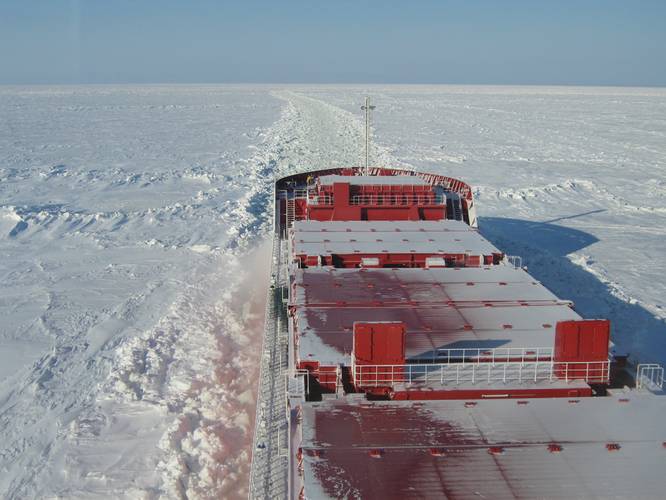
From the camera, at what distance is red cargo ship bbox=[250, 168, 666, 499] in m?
6.34

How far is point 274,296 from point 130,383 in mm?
3201

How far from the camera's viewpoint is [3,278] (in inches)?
746

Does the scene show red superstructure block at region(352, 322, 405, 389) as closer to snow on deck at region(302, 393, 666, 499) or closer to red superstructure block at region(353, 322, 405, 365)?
red superstructure block at region(353, 322, 405, 365)

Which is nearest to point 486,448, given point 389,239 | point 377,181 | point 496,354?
point 496,354

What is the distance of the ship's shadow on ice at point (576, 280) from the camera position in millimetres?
13789

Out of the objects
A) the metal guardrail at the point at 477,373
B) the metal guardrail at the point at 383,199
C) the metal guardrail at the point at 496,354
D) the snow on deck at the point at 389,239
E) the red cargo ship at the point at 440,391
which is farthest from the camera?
the metal guardrail at the point at 383,199

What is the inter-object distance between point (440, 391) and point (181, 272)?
12593mm

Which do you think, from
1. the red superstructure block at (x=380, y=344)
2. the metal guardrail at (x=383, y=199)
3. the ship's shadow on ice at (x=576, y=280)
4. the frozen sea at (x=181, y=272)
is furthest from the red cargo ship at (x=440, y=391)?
the metal guardrail at (x=383, y=199)

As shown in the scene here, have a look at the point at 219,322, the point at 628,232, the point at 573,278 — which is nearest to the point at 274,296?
the point at 219,322

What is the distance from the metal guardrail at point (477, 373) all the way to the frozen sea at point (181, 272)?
284cm

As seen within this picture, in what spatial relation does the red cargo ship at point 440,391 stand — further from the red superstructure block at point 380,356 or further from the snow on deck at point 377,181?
the snow on deck at point 377,181

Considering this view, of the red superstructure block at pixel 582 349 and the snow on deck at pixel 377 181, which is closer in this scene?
the red superstructure block at pixel 582 349

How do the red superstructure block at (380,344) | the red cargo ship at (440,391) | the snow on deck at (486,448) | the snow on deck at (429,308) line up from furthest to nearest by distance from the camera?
the snow on deck at (429,308) → the red superstructure block at (380,344) → the red cargo ship at (440,391) → the snow on deck at (486,448)

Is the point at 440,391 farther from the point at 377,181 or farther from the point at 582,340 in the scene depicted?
the point at 377,181
